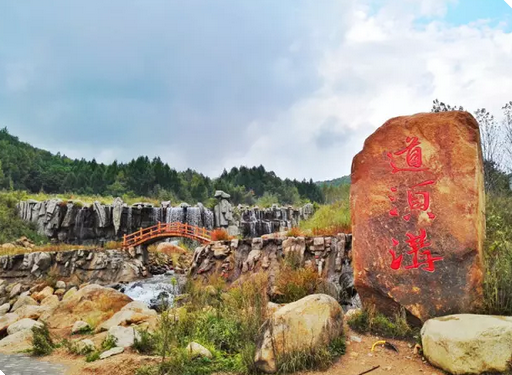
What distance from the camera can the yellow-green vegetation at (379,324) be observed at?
16.1ft

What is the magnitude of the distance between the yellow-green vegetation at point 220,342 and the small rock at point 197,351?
52 mm

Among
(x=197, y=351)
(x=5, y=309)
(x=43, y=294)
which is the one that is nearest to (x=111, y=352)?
(x=197, y=351)

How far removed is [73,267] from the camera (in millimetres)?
16969

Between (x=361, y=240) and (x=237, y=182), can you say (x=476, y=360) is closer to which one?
(x=361, y=240)

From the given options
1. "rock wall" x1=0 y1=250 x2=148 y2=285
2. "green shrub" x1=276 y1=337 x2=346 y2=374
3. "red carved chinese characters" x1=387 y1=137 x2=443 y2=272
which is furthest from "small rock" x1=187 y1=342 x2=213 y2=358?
"rock wall" x1=0 y1=250 x2=148 y2=285

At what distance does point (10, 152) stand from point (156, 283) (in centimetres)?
4514

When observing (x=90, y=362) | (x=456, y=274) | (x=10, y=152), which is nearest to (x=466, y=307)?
(x=456, y=274)

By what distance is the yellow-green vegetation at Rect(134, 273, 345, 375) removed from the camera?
4.12m

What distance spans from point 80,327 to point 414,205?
19.9 feet

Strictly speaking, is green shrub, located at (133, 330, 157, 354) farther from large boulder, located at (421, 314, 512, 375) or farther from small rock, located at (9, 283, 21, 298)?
small rock, located at (9, 283, 21, 298)

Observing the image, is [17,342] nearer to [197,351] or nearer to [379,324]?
[197,351]

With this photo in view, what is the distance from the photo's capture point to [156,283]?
16.0 metres

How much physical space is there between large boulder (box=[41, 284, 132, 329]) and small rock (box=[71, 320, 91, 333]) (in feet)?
1.50

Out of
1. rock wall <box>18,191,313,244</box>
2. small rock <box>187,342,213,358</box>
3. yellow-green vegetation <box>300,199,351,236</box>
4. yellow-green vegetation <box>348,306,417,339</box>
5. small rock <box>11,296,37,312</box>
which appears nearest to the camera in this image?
small rock <box>187,342,213,358</box>
